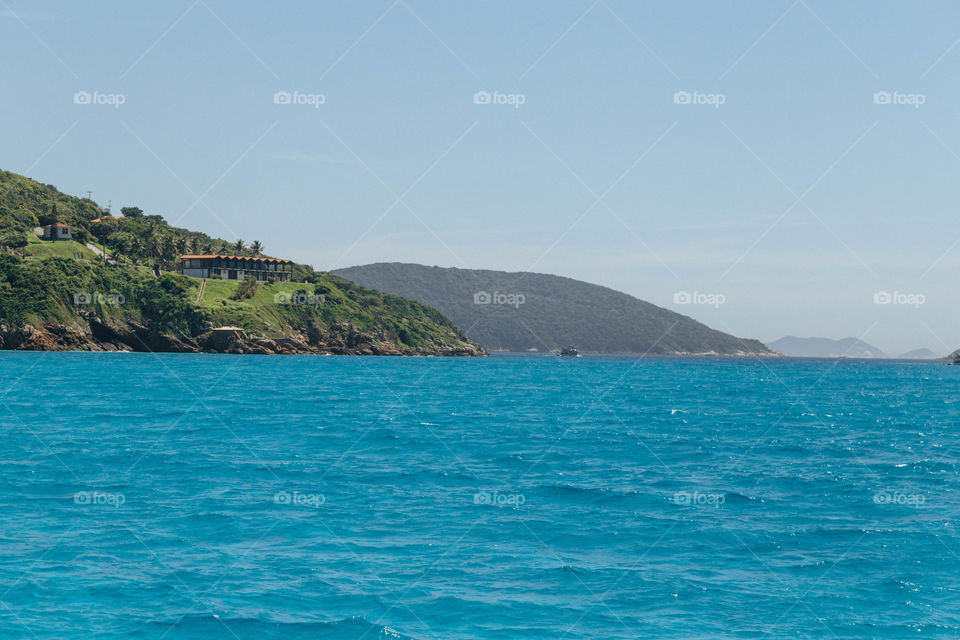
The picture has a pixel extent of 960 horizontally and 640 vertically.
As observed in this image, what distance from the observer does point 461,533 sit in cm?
2105

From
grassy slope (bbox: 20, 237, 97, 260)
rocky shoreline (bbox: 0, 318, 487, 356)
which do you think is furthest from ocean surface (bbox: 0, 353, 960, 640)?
grassy slope (bbox: 20, 237, 97, 260)

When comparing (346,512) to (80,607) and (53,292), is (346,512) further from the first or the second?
(53,292)

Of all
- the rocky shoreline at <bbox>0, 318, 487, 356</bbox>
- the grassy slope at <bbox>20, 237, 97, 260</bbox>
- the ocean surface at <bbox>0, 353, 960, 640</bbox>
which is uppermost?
the grassy slope at <bbox>20, 237, 97, 260</bbox>

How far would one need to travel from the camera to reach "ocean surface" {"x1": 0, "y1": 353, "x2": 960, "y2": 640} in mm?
15156

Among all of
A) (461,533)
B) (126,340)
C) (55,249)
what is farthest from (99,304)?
(461,533)

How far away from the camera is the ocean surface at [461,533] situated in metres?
15.2

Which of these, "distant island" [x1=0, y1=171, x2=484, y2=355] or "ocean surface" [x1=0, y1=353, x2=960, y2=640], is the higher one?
"distant island" [x1=0, y1=171, x2=484, y2=355]

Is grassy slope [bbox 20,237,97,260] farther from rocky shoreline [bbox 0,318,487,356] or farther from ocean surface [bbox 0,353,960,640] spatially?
ocean surface [bbox 0,353,960,640]

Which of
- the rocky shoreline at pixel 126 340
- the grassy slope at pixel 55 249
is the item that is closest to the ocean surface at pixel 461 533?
the rocky shoreline at pixel 126 340

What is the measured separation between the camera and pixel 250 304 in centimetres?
19788

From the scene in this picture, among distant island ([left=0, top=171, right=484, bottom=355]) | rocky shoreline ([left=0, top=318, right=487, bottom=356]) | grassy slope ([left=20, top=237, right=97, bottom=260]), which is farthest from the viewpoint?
grassy slope ([left=20, top=237, right=97, bottom=260])

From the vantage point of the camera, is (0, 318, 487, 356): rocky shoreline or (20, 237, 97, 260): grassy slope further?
(20, 237, 97, 260): grassy slope

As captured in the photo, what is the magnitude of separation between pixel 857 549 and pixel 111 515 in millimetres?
20546

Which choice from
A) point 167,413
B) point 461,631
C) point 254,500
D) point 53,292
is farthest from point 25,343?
point 461,631
